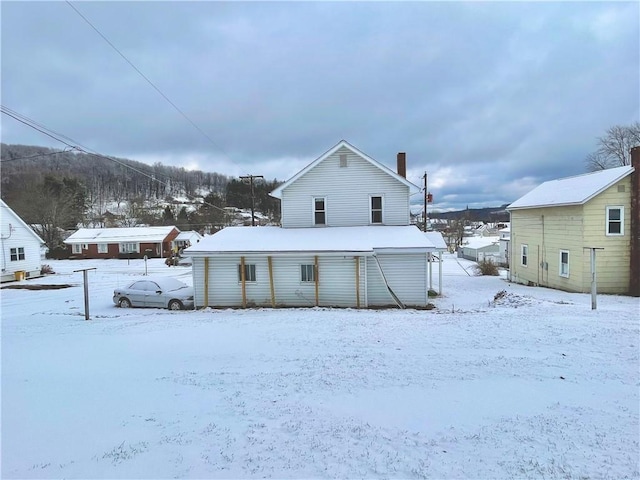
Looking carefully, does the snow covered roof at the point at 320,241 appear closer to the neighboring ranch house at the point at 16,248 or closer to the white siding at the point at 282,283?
the white siding at the point at 282,283

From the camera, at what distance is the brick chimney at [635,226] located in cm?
1766

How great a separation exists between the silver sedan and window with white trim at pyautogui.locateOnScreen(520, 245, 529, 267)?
849 inches

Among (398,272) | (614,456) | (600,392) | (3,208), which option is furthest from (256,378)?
(3,208)

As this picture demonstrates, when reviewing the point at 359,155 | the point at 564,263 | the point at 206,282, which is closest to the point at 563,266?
the point at 564,263

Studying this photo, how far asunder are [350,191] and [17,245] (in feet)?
95.8

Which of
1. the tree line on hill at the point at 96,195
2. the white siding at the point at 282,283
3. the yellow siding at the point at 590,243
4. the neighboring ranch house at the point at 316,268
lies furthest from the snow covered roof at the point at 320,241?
the yellow siding at the point at 590,243

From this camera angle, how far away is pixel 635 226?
699 inches

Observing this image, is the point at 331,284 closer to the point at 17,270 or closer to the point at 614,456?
the point at 614,456

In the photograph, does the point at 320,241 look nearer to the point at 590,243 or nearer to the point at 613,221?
the point at 590,243

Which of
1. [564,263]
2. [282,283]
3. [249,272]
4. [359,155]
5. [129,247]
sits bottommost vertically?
[282,283]

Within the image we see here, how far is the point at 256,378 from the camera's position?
22.4ft

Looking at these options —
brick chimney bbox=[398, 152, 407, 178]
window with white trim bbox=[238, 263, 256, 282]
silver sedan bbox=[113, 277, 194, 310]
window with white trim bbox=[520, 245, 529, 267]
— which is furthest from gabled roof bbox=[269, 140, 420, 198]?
window with white trim bbox=[520, 245, 529, 267]

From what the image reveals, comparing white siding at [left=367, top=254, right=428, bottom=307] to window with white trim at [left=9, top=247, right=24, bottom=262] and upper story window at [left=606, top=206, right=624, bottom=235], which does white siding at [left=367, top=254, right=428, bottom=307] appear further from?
window with white trim at [left=9, top=247, right=24, bottom=262]

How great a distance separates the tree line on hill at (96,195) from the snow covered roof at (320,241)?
5231 millimetres
